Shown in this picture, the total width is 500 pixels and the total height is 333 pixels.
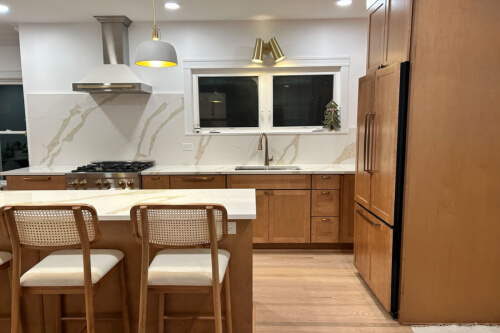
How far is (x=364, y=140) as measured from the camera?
2.77 meters

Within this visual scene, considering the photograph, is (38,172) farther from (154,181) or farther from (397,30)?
(397,30)

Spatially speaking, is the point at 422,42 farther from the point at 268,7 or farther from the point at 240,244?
the point at 268,7

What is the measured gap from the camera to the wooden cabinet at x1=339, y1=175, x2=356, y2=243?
3658 mm

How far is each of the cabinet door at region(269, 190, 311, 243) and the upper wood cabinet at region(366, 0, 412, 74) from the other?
151cm

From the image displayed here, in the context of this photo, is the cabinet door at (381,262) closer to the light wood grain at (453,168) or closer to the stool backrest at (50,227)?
the light wood grain at (453,168)

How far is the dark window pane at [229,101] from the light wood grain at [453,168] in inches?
94.6

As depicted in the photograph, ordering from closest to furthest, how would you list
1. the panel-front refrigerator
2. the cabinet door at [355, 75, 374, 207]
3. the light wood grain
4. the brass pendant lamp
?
the light wood grain, the panel-front refrigerator, the cabinet door at [355, 75, 374, 207], the brass pendant lamp

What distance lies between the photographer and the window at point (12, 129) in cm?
496

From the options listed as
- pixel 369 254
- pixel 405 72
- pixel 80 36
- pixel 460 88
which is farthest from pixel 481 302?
pixel 80 36

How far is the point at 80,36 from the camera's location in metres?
4.12

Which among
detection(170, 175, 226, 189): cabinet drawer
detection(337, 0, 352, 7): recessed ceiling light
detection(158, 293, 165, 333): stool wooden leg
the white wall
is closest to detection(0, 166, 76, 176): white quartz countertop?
the white wall

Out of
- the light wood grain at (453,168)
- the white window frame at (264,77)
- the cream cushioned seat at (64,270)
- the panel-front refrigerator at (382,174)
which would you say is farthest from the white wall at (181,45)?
the cream cushioned seat at (64,270)

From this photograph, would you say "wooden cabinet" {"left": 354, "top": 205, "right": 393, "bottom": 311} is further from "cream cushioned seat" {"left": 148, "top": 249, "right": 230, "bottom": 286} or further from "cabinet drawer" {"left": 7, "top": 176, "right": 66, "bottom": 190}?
"cabinet drawer" {"left": 7, "top": 176, "right": 66, "bottom": 190}

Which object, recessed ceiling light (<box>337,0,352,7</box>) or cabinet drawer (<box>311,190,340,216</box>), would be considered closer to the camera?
recessed ceiling light (<box>337,0,352,7</box>)
